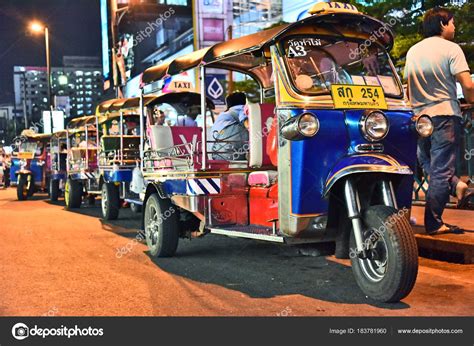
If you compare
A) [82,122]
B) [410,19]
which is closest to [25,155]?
[82,122]

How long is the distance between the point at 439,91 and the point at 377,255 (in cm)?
238

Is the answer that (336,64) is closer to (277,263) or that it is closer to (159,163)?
(277,263)

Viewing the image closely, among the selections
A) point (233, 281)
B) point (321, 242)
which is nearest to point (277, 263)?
point (233, 281)

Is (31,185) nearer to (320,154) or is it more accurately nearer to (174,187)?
(174,187)

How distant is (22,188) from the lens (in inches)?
692

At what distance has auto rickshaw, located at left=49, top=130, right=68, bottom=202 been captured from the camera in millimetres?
16484

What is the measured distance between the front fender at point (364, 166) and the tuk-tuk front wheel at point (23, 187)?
14.8 m

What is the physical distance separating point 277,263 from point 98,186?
700 centimetres

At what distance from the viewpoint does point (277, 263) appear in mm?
6562

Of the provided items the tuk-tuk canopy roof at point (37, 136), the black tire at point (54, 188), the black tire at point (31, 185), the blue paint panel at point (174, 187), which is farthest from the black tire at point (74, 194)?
the blue paint panel at point (174, 187)

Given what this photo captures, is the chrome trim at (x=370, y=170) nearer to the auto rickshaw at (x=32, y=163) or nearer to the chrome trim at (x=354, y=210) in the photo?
the chrome trim at (x=354, y=210)

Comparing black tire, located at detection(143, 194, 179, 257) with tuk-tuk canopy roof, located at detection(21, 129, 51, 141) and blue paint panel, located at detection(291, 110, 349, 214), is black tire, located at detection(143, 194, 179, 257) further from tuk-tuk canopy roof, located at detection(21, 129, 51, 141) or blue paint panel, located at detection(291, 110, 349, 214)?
tuk-tuk canopy roof, located at detection(21, 129, 51, 141)

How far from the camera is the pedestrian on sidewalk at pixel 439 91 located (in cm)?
598
